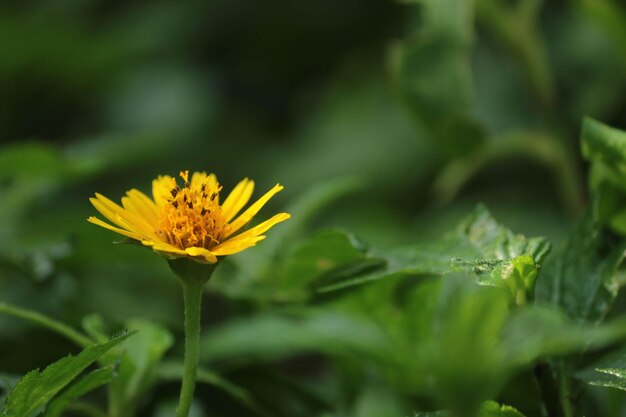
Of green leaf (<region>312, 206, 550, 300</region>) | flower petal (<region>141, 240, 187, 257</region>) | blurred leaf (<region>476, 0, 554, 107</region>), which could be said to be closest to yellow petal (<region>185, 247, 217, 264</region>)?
flower petal (<region>141, 240, 187, 257</region>)

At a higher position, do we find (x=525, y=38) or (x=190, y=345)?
(x=525, y=38)

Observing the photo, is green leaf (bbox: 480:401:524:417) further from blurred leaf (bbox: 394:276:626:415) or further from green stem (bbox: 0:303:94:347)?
green stem (bbox: 0:303:94:347)

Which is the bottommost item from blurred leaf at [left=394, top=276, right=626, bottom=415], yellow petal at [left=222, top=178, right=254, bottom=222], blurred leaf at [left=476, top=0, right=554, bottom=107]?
blurred leaf at [left=394, top=276, right=626, bottom=415]

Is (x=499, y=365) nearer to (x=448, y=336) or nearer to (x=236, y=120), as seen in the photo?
(x=448, y=336)

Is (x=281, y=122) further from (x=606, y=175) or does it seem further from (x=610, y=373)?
(x=610, y=373)

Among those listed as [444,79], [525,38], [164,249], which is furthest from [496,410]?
[525,38]

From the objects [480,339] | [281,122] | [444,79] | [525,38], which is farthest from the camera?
[281,122]

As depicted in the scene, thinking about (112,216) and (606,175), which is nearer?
(112,216)
